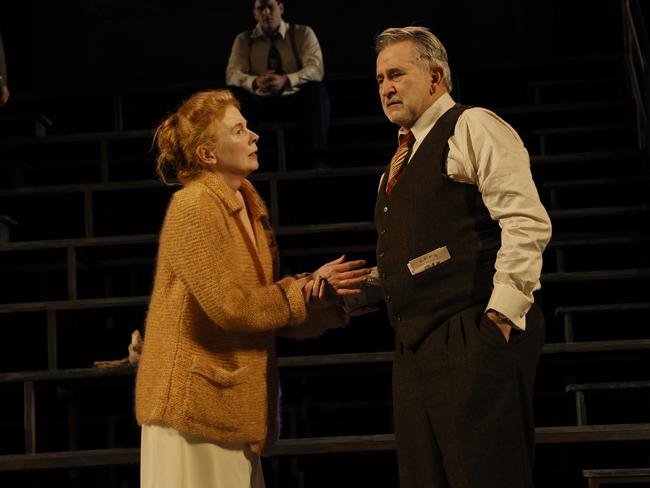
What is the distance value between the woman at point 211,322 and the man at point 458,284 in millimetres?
329

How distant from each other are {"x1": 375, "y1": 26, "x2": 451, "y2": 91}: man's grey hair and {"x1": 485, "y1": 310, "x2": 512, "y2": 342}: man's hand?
25.3 inches

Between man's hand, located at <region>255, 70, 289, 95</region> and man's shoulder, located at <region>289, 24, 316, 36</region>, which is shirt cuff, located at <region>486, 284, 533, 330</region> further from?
man's shoulder, located at <region>289, 24, 316, 36</region>

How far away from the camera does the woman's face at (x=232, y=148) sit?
2844 millimetres

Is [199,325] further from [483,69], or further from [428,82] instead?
[483,69]

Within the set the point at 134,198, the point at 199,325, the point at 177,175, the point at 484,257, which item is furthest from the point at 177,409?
the point at 134,198

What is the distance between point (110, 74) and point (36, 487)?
3548mm

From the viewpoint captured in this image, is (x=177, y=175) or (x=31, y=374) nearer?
(x=177, y=175)

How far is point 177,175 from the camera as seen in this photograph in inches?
114

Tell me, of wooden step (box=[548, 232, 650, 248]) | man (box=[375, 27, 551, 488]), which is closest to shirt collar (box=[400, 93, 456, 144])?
man (box=[375, 27, 551, 488])

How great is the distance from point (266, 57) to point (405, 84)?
347cm

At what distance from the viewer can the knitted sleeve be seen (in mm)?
2652

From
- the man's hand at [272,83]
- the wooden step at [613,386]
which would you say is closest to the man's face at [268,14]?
the man's hand at [272,83]

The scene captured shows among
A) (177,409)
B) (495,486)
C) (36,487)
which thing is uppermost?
(177,409)

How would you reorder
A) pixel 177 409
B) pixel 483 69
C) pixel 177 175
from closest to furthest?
pixel 177 409 < pixel 177 175 < pixel 483 69
